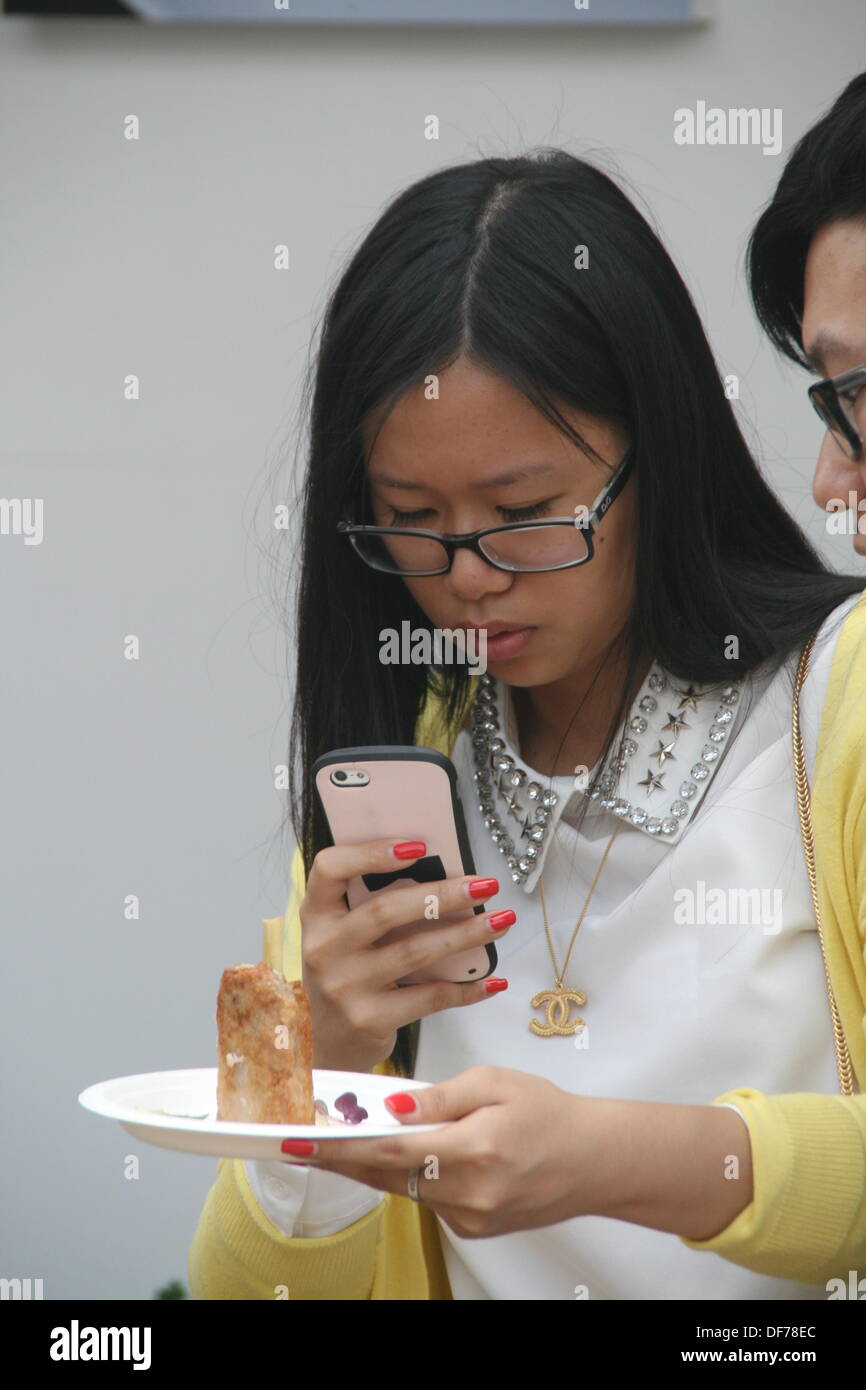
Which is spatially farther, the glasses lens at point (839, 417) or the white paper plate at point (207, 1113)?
the glasses lens at point (839, 417)

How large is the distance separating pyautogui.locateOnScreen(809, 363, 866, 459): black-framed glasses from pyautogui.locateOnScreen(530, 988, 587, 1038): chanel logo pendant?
0.54 metres

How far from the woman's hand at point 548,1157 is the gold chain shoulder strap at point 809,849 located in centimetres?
18

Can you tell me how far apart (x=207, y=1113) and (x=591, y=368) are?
0.70 meters

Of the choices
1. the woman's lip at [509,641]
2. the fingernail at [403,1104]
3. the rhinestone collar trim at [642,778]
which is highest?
the woman's lip at [509,641]

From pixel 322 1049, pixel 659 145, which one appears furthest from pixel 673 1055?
pixel 659 145

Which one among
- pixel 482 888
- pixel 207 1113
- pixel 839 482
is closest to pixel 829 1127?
pixel 482 888

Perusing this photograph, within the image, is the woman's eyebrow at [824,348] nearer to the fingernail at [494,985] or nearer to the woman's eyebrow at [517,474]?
the woman's eyebrow at [517,474]

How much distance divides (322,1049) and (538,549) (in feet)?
1.58

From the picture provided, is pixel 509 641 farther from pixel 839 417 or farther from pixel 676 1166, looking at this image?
pixel 676 1166

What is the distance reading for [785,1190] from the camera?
109cm

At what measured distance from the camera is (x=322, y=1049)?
142 cm

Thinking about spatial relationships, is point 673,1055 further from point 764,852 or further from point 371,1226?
point 371,1226

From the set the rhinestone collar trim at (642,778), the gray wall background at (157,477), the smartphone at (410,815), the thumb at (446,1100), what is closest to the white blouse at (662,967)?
the rhinestone collar trim at (642,778)

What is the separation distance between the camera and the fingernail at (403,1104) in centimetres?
103
